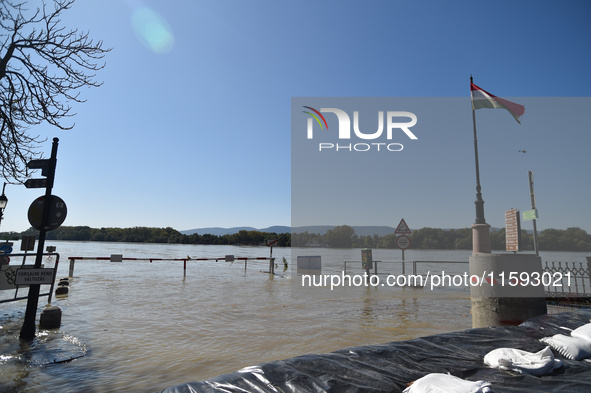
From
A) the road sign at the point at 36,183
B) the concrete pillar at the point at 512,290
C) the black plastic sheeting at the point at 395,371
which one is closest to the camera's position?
the black plastic sheeting at the point at 395,371

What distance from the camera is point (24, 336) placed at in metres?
6.34

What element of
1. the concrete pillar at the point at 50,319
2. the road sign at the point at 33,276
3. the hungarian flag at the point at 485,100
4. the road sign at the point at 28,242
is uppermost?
the hungarian flag at the point at 485,100

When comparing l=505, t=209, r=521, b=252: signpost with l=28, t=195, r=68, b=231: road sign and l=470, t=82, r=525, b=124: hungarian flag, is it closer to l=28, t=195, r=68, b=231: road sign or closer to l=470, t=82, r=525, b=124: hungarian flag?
l=470, t=82, r=525, b=124: hungarian flag

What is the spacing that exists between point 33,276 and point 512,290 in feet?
29.8

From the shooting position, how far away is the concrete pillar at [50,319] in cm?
723

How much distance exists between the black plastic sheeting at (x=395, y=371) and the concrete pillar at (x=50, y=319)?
20.1 ft

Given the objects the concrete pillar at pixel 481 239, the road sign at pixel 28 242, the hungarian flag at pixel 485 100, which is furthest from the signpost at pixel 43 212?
the hungarian flag at pixel 485 100

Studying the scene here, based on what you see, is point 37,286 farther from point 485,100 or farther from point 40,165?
point 485,100

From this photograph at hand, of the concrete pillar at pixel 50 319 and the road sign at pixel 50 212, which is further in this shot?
the concrete pillar at pixel 50 319

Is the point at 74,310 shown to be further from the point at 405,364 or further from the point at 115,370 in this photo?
the point at 405,364

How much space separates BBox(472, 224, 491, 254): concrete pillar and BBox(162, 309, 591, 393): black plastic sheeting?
3689 millimetres

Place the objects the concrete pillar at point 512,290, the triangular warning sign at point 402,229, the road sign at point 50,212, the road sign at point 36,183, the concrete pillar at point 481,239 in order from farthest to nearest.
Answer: the triangular warning sign at point 402,229
the concrete pillar at point 481,239
the concrete pillar at point 512,290
the road sign at point 36,183
the road sign at point 50,212

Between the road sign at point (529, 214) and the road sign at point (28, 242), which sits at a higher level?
the road sign at point (529, 214)

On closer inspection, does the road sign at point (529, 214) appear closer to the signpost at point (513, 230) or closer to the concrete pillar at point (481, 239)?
the signpost at point (513, 230)
